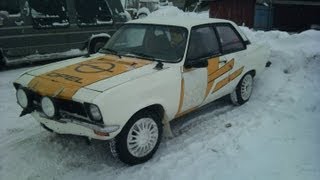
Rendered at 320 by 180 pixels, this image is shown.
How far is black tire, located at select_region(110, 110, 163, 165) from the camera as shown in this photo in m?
4.52

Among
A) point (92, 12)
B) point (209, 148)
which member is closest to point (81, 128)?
point (209, 148)

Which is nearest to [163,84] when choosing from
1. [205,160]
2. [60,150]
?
[205,160]

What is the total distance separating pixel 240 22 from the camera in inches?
663

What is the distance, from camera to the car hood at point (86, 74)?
4.48 metres

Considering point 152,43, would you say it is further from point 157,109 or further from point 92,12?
point 92,12

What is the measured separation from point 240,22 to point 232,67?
1115 centimetres

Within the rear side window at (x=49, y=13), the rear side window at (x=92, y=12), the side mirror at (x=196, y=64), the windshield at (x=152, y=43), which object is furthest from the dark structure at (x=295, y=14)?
the side mirror at (x=196, y=64)

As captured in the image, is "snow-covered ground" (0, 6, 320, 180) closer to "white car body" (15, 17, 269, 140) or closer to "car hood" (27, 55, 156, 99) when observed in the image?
"white car body" (15, 17, 269, 140)

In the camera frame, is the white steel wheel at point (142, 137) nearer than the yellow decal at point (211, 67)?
Yes

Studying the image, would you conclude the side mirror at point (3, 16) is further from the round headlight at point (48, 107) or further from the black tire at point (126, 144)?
the black tire at point (126, 144)

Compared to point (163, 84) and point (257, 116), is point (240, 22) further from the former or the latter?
point (163, 84)

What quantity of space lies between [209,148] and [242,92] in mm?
1953

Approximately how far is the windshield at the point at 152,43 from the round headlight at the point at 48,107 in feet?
4.83

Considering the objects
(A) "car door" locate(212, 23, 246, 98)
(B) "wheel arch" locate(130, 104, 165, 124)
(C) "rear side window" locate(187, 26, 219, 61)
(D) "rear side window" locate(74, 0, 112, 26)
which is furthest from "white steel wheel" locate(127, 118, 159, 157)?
(D) "rear side window" locate(74, 0, 112, 26)
